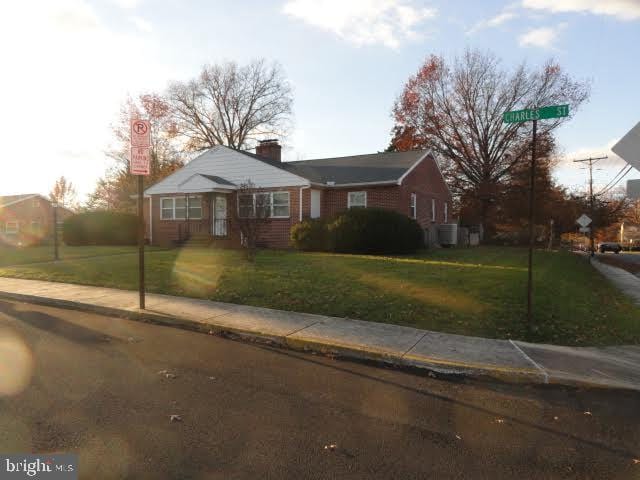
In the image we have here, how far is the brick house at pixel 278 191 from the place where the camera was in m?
21.3

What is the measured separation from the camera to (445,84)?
38.6 meters

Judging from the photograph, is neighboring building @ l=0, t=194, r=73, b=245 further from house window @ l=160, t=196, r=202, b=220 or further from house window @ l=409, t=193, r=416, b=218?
house window @ l=409, t=193, r=416, b=218

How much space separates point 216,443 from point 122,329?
175 inches

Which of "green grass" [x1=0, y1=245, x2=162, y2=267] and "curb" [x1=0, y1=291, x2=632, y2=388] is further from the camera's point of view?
"green grass" [x1=0, y1=245, x2=162, y2=267]

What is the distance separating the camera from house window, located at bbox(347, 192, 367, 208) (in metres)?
21.8

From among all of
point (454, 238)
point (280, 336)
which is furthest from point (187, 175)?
point (280, 336)

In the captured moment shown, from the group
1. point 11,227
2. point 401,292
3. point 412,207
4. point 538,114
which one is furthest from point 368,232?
point 11,227

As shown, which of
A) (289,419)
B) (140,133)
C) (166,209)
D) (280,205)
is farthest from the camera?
(166,209)

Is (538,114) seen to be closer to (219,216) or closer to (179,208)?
(219,216)

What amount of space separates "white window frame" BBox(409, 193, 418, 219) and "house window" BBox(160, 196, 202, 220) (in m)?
11.4

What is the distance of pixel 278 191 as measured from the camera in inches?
853

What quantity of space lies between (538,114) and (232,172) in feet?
60.2

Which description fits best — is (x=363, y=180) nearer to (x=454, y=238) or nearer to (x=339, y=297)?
(x=454, y=238)

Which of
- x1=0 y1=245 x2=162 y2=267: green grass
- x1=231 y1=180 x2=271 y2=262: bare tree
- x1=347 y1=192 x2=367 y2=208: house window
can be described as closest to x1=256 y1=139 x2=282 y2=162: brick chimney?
x1=347 y1=192 x2=367 y2=208: house window
